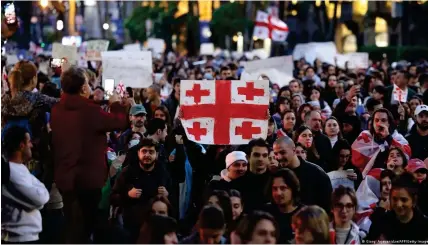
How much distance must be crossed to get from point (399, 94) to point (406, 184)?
8809 mm

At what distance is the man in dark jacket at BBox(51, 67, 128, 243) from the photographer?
944 cm

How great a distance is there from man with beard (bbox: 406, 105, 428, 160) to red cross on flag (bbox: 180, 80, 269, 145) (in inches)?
97.4

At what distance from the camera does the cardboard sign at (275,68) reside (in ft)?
79.5

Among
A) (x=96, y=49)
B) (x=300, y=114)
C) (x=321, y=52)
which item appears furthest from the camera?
(x=321, y=52)

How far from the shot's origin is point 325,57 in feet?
116

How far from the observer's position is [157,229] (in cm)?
866

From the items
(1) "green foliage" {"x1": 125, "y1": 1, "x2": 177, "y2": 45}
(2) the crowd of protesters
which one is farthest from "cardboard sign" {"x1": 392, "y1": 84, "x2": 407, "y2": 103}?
(1) "green foliage" {"x1": 125, "y1": 1, "x2": 177, "y2": 45}

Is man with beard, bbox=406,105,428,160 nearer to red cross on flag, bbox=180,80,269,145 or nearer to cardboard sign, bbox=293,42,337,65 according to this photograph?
red cross on flag, bbox=180,80,269,145

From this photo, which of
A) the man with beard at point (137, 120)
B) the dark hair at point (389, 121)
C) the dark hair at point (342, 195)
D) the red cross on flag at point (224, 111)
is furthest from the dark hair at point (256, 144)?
the man with beard at point (137, 120)

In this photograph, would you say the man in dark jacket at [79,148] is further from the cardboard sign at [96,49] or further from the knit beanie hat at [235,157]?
the cardboard sign at [96,49]

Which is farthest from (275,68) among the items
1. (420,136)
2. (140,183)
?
(140,183)

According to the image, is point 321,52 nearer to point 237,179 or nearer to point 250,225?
point 237,179

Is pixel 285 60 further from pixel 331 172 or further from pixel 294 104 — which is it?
pixel 331 172

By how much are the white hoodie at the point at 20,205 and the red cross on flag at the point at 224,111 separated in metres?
3.38
